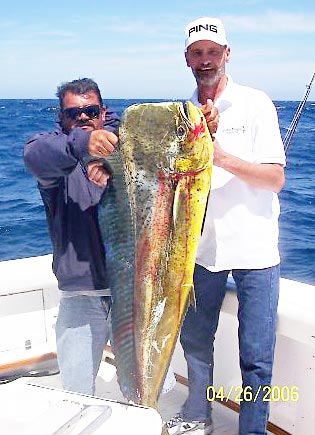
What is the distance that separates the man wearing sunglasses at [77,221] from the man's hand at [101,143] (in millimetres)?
37

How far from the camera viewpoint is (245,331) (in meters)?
2.89

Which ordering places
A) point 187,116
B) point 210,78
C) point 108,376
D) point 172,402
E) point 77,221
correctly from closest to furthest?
1. point 187,116
2. point 77,221
3. point 210,78
4. point 172,402
5. point 108,376

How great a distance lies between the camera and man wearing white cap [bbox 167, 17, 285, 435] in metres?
2.65

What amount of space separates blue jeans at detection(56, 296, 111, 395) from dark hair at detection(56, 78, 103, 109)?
0.88 meters

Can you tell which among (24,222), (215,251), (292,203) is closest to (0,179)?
(24,222)

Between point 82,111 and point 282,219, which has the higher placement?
point 82,111

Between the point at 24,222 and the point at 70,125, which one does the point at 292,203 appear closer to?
the point at 24,222

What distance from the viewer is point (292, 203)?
11.3 meters

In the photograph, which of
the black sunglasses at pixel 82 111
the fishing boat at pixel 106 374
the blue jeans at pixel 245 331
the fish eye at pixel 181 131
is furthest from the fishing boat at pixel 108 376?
the black sunglasses at pixel 82 111

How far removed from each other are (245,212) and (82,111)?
0.89 metres

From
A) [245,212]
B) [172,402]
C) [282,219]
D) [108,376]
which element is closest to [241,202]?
[245,212]

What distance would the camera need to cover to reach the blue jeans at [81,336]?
8.76 feet

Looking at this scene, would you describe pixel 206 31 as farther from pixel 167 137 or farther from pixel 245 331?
pixel 245 331

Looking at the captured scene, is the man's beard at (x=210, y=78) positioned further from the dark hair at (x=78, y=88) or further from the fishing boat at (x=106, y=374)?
the fishing boat at (x=106, y=374)
